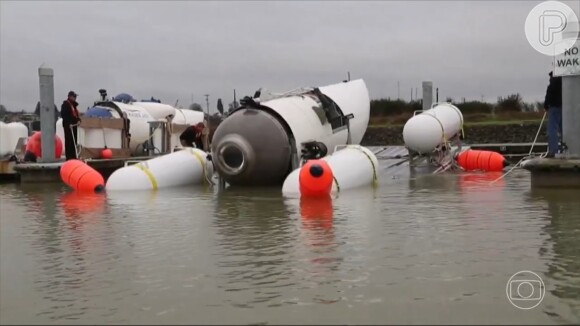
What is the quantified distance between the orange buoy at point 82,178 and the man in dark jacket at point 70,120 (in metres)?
3.50

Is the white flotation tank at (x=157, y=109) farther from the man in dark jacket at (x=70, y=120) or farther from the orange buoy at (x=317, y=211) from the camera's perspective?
the orange buoy at (x=317, y=211)

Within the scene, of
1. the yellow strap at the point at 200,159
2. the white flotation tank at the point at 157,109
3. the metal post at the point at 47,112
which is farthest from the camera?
the white flotation tank at the point at 157,109

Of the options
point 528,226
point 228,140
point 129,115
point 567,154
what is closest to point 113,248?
point 528,226

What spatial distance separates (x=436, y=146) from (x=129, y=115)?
905 cm

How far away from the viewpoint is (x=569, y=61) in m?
11.3

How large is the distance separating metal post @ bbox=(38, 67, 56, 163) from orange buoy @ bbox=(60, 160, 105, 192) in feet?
9.08

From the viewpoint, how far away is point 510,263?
547 centimetres

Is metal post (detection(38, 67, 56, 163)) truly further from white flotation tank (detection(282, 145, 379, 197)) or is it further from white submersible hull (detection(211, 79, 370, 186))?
white flotation tank (detection(282, 145, 379, 197))

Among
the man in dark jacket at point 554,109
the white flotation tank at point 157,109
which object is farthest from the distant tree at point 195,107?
the man in dark jacket at point 554,109

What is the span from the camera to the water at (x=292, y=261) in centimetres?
427

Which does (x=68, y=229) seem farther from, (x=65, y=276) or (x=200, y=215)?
(x=65, y=276)

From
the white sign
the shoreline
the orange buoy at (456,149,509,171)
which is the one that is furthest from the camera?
the shoreline

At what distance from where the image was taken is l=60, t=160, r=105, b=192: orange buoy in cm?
1300

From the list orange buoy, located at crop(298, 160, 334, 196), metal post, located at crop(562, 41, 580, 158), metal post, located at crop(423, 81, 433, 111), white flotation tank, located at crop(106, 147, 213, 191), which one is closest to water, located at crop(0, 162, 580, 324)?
orange buoy, located at crop(298, 160, 334, 196)
